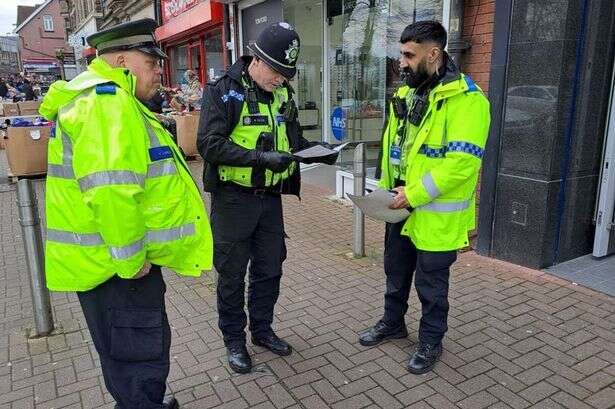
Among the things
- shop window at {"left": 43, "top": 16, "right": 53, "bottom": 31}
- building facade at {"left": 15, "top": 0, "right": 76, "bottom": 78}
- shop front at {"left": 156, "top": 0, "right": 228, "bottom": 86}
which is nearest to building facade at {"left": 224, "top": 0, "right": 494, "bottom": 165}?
shop front at {"left": 156, "top": 0, "right": 228, "bottom": 86}

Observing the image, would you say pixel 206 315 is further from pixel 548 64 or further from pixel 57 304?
pixel 548 64

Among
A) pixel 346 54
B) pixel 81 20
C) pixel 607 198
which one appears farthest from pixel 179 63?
pixel 81 20

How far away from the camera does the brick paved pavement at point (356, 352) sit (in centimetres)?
285

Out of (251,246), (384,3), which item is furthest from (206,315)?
(384,3)

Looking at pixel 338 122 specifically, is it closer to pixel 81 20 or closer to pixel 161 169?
pixel 161 169

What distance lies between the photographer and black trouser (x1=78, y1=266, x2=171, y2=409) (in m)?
2.10

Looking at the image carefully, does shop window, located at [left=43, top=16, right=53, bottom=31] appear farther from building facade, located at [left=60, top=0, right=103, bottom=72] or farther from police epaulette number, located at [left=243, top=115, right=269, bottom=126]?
police epaulette number, located at [left=243, top=115, right=269, bottom=126]

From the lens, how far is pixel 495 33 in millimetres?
4461

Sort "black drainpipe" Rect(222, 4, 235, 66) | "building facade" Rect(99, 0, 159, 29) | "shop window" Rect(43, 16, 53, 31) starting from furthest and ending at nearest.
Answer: "shop window" Rect(43, 16, 53, 31) < "building facade" Rect(99, 0, 159, 29) < "black drainpipe" Rect(222, 4, 235, 66)

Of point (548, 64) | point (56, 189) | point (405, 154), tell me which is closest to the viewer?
point (56, 189)

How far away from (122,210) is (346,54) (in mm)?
6625

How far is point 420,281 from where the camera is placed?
300 centimetres

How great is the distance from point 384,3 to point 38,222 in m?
4.98

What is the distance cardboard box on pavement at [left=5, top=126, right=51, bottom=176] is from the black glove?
24.1 ft
